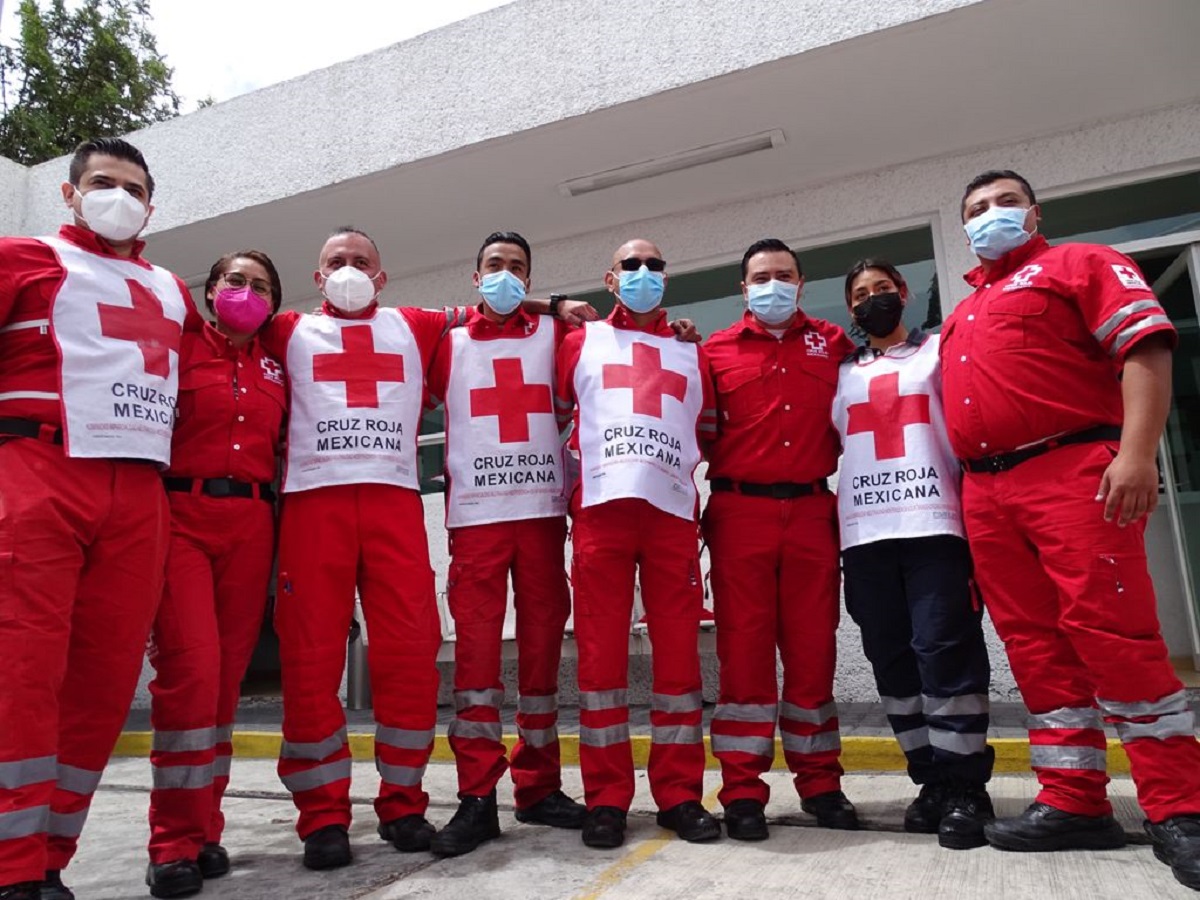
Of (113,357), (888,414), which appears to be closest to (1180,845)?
(888,414)

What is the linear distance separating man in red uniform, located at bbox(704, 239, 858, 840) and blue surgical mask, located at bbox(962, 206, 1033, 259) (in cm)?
65

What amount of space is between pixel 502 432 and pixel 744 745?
1317 mm

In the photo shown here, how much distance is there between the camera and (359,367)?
2.94 metres

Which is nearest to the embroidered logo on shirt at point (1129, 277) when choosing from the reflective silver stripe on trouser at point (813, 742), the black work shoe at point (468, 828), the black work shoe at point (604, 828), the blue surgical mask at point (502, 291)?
the reflective silver stripe on trouser at point (813, 742)

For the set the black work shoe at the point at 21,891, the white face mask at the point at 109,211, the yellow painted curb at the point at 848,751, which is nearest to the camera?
the black work shoe at the point at 21,891

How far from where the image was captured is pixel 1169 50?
4.19 meters

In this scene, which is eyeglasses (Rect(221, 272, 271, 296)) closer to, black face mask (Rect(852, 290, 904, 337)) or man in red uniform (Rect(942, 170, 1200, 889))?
black face mask (Rect(852, 290, 904, 337))

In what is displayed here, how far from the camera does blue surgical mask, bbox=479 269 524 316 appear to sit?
3119 millimetres

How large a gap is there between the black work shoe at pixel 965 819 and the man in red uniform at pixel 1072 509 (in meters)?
0.06

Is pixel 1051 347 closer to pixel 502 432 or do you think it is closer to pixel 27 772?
pixel 502 432

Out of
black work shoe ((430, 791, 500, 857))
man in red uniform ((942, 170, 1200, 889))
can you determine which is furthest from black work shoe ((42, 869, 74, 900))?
man in red uniform ((942, 170, 1200, 889))

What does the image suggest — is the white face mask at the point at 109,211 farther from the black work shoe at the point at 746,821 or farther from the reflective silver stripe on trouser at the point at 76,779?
the black work shoe at the point at 746,821

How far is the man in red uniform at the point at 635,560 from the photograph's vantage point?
2719mm

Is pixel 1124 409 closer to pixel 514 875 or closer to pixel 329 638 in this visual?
pixel 514 875
